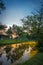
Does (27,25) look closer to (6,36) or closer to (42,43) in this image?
(6,36)

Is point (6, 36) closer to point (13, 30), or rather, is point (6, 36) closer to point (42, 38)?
point (13, 30)

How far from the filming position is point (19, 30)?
64000 mm

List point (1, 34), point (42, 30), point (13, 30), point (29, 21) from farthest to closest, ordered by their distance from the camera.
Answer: point (13, 30) → point (1, 34) → point (29, 21) → point (42, 30)

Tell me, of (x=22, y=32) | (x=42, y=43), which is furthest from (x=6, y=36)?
(x=42, y=43)

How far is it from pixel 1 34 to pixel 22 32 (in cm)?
672

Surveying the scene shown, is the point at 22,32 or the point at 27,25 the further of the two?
the point at 22,32

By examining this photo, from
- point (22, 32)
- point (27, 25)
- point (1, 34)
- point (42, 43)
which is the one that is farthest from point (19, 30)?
point (42, 43)

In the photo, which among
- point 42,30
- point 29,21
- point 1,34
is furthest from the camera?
point 1,34

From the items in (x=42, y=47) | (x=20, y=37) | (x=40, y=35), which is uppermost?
(x=40, y=35)

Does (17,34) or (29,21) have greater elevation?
(29,21)

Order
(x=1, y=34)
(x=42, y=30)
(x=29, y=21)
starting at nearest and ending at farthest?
(x=42, y=30) → (x=29, y=21) → (x=1, y=34)

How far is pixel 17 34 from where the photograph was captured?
64688mm

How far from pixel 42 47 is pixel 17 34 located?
132ft

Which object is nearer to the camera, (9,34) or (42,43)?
(42,43)
